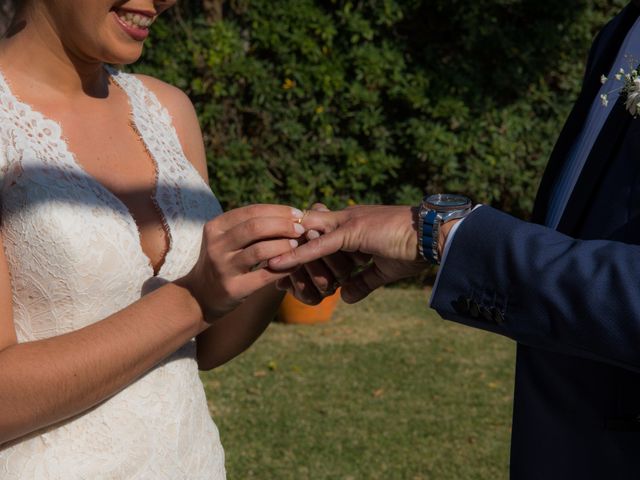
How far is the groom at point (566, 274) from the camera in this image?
2.00m

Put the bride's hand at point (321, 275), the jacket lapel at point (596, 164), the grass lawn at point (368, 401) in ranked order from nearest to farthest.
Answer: the jacket lapel at point (596, 164) → the bride's hand at point (321, 275) → the grass lawn at point (368, 401)

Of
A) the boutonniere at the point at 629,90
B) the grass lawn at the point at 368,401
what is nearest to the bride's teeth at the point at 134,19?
the boutonniere at the point at 629,90

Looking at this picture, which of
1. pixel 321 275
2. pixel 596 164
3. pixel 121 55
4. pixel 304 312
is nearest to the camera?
pixel 596 164

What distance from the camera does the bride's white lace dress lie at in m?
2.34

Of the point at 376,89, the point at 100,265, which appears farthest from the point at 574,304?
the point at 376,89

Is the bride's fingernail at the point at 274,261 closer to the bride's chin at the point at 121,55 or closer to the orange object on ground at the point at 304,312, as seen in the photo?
the bride's chin at the point at 121,55

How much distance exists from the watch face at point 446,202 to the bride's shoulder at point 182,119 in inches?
36.6

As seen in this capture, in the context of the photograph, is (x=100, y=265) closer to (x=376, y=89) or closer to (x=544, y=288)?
(x=544, y=288)

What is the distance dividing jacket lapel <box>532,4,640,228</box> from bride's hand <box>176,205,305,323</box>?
2.15ft

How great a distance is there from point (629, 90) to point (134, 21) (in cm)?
128

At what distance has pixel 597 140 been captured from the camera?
7.37 ft

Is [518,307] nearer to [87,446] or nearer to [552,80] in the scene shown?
[87,446]

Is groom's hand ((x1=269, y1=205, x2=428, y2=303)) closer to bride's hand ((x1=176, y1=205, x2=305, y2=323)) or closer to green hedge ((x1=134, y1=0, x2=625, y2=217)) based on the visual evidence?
bride's hand ((x1=176, y1=205, x2=305, y2=323))

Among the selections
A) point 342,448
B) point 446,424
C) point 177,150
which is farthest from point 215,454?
A: point 446,424
